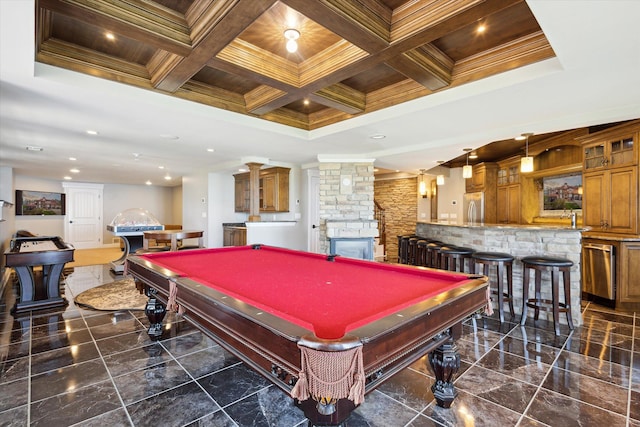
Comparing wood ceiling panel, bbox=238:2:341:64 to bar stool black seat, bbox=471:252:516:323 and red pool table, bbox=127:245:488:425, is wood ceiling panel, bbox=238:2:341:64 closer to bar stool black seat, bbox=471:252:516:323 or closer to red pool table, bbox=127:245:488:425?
red pool table, bbox=127:245:488:425

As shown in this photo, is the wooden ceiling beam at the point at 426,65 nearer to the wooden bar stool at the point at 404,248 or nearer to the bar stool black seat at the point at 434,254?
the bar stool black seat at the point at 434,254

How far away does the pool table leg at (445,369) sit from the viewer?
6.19ft

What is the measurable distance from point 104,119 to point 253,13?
263 cm

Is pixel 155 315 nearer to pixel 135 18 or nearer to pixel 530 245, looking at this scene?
pixel 135 18

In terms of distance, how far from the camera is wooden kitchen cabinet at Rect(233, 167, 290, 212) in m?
6.98

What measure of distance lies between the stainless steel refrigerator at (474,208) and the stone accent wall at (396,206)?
1261 mm

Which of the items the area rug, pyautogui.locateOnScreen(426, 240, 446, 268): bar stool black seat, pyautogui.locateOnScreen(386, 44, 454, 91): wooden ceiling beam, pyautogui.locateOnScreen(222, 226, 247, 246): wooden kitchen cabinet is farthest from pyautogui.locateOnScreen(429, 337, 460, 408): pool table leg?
pyautogui.locateOnScreen(222, 226, 247, 246): wooden kitchen cabinet

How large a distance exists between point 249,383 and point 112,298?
10.5ft

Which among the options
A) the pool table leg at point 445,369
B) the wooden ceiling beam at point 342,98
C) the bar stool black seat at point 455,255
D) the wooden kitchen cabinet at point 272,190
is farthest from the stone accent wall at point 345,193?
the pool table leg at point 445,369

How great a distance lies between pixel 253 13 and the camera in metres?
1.84

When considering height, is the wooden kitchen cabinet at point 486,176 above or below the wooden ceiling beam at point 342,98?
below

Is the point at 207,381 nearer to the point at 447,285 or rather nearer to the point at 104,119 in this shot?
the point at 447,285

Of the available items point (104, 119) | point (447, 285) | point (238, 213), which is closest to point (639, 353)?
point (447, 285)

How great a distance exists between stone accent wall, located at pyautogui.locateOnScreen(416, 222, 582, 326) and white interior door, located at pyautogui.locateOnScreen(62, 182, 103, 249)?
11443 millimetres
